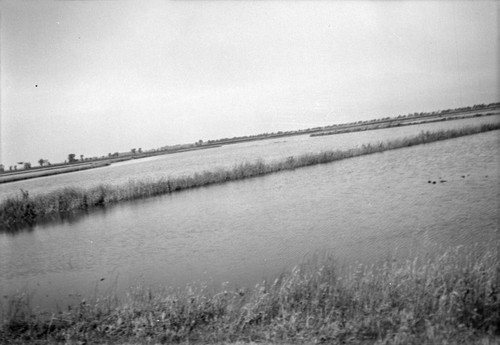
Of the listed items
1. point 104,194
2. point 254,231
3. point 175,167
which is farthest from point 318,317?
point 175,167

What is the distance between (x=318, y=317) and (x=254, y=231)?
367 inches

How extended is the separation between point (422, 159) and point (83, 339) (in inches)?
1215

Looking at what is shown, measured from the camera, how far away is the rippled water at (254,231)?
34.6 feet

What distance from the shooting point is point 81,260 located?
43.7ft

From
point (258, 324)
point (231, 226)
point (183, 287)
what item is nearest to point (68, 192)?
point (231, 226)

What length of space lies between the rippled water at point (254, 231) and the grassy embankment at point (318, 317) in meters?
2.69

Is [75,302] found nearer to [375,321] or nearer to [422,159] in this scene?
[375,321]

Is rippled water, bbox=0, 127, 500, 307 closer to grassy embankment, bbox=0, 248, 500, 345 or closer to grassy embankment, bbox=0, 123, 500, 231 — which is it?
grassy embankment, bbox=0, 123, 500, 231

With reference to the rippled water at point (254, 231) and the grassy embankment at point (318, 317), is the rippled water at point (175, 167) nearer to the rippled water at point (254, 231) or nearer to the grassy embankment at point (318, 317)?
the rippled water at point (254, 231)

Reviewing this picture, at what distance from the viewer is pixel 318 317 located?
552 cm

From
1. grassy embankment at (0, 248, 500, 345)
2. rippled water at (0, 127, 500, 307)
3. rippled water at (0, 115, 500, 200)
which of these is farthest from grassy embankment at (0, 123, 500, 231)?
grassy embankment at (0, 248, 500, 345)

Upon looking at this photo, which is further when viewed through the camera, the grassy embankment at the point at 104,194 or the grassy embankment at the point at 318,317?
the grassy embankment at the point at 104,194

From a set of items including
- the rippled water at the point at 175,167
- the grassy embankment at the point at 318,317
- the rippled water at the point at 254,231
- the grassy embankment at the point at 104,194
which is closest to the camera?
the grassy embankment at the point at 318,317

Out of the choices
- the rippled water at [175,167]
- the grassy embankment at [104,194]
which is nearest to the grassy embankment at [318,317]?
the grassy embankment at [104,194]
